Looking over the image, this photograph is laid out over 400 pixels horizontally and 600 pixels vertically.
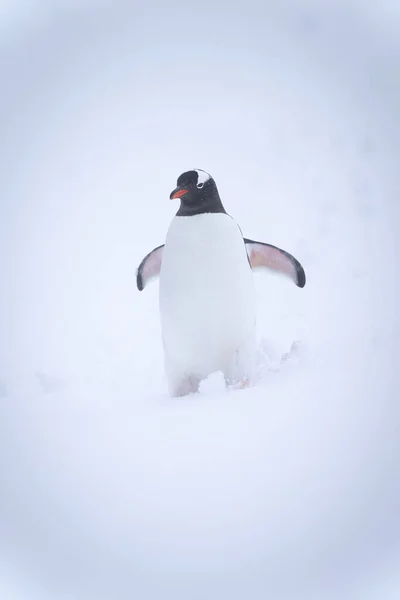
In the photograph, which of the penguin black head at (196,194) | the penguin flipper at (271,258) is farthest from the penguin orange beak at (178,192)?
the penguin flipper at (271,258)

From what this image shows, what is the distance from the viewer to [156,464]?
46.9 inches

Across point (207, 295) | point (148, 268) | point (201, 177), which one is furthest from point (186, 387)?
point (201, 177)

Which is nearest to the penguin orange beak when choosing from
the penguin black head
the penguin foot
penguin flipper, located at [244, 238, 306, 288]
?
the penguin black head

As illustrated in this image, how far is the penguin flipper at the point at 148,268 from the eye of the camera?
1580 mm

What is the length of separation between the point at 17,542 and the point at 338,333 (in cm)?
99

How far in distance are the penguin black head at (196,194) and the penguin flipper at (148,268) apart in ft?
0.80

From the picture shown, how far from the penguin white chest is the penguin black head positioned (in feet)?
0.07

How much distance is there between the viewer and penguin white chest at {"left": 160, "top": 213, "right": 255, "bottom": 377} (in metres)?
1.33

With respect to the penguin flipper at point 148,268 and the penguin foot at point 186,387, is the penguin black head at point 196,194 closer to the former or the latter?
the penguin flipper at point 148,268

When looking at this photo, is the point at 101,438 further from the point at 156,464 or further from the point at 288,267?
the point at 288,267

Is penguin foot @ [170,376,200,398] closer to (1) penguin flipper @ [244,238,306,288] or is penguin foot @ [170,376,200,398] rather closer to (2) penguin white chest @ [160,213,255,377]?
(2) penguin white chest @ [160,213,255,377]

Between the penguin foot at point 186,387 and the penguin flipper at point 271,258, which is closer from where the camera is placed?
the penguin foot at point 186,387

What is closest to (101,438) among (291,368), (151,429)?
(151,429)

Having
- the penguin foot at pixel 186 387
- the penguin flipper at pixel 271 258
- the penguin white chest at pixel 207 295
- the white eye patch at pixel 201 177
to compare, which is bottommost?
the penguin foot at pixel 186 387
